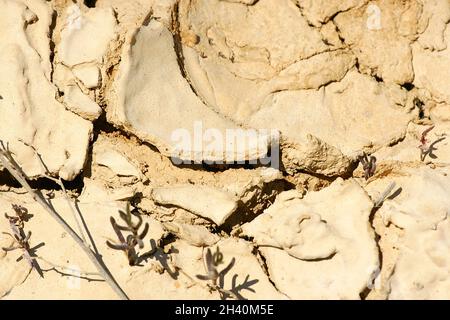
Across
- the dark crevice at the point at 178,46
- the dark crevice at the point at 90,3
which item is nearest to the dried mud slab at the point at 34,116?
the dark crevice at the point at 90,3

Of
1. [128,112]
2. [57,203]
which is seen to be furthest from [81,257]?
→ [128,112]

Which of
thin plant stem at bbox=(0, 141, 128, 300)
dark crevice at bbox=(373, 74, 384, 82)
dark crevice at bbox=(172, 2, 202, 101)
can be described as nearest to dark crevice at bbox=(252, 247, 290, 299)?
thin plant stem at bbox=(0, 141, 128, 300)

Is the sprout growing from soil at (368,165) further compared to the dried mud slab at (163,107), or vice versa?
the sprout growing from soil at (368,165)

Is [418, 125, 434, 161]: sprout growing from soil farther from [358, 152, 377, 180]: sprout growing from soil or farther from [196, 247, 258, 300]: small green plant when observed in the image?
[196, 247, 258, 300]: small green plant

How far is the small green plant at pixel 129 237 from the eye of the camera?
1.85 meters

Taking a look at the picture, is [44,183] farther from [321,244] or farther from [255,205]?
[321,244]

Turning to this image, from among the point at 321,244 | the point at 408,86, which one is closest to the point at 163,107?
the point at 321,244

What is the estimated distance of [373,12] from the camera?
2.53 m

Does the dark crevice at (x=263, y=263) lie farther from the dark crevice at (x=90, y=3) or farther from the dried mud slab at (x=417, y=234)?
the dark crevice at (x=90, y=3)

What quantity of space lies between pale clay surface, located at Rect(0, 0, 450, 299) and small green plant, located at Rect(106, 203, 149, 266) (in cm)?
5

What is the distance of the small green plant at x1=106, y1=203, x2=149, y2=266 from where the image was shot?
1846mm

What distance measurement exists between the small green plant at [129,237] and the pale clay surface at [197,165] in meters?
0.05

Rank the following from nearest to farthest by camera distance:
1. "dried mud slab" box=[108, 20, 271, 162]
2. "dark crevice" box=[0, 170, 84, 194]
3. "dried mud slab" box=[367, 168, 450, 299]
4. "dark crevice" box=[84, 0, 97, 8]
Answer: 1. "dried mud slab" box=[367, 168, 450, 299]
2. "dried mud slab" box=[108, 20, 271, 162]
3. "dark crevice" box=[0, 170, 84, 194]
4. "dark crevice" box=[84, 0, 97, 8]

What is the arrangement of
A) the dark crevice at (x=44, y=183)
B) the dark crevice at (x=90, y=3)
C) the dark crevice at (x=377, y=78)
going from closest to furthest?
the dark crevice at (x=44, y=183) → the dark crevice at (x=90, y=3) → the dark crevice at (x=377, y=78)
